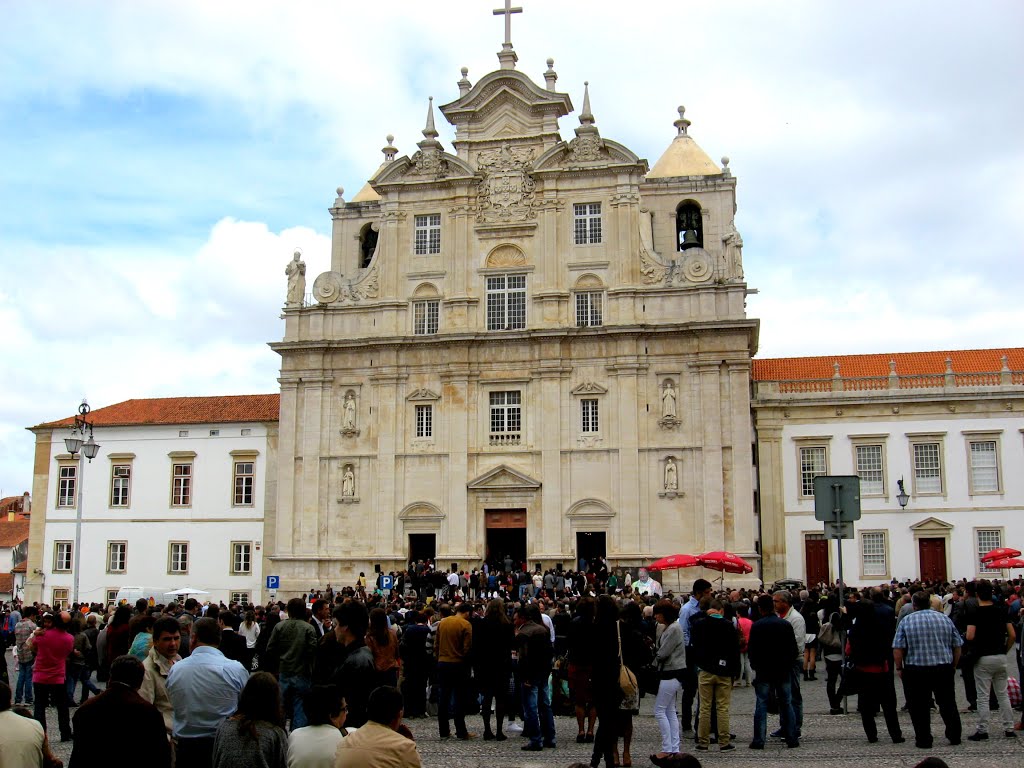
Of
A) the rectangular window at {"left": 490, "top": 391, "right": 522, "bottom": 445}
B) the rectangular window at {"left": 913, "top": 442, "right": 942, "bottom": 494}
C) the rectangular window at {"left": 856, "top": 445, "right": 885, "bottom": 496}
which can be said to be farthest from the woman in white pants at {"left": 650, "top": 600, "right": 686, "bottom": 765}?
the rectangular window at {"left": 913, "top": 442, "right": 942, "bottom": 494}

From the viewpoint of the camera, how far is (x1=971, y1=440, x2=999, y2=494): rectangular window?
40625 millimetres

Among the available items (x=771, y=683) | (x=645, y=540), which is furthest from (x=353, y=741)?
(x=645, y=540)

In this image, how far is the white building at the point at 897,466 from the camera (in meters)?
40.4

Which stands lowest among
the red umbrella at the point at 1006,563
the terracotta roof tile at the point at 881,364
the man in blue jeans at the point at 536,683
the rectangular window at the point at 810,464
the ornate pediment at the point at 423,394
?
the man in blue jeans at the point at 536,683

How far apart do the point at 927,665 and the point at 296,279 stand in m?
34.6

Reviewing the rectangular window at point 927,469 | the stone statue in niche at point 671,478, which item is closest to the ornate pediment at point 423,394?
the stone statue in niche at point 671,478

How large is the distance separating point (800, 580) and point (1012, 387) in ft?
34.0

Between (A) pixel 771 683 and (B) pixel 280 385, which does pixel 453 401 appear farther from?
(A) pixel 771 683

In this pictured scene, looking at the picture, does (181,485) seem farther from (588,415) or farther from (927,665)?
(927,665)

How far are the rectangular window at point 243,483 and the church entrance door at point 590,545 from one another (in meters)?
13.7

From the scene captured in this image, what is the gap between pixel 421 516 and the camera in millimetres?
40875

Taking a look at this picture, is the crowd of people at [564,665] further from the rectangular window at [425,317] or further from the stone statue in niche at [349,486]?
the rectangular window at [425,317]

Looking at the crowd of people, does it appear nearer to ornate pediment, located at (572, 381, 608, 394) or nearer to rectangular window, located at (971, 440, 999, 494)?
ornate pediment, located at (572, 381, 608, 394)

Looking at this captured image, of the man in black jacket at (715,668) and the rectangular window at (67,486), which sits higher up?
the rectangular window at (67,486)
